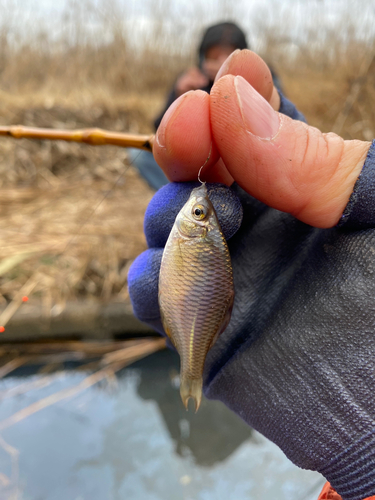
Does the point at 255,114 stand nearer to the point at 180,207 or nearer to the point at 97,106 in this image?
the point at 180,207

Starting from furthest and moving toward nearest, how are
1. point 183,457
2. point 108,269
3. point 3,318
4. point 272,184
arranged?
point 108,269
point 3,318
point 183,457
point 272,184

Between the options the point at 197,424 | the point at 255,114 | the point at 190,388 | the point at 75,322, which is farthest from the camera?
the point at 75,322

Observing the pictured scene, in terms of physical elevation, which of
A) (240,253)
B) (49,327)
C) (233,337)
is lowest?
(49,327)

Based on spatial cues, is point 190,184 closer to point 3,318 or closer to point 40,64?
point 3,318

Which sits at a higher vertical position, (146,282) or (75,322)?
(146,282)

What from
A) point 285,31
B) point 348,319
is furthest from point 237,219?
point 285,31

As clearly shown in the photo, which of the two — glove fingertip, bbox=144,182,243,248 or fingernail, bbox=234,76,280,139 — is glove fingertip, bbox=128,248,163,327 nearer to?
glove fingertip, bbox=144,182,243,248

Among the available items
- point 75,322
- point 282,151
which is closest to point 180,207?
point 282,151
